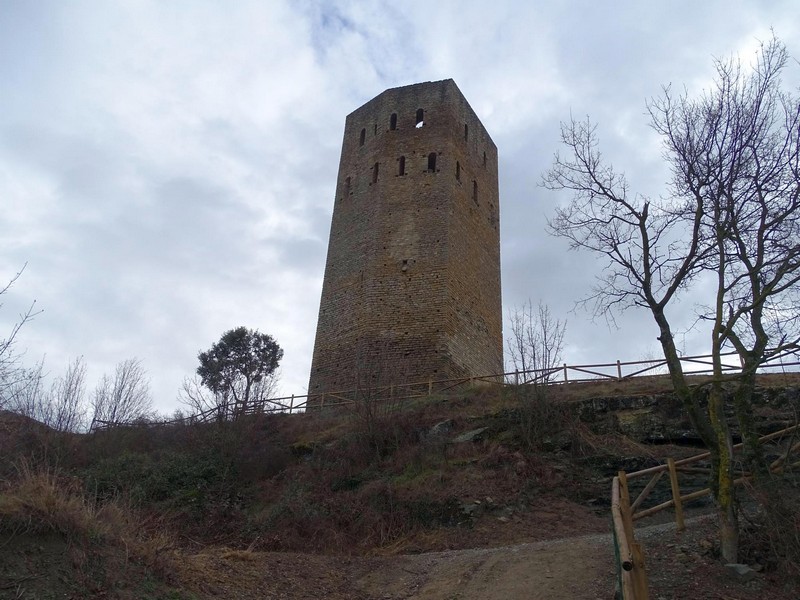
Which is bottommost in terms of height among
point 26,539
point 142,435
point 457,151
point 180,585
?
point 180,585

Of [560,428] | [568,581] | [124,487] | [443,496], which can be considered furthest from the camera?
[124,487]

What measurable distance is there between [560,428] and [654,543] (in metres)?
5.44

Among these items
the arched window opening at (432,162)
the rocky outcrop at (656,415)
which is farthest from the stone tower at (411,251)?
the rocky outcrop at (656,415)

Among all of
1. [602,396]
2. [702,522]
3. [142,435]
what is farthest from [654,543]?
[142,435]

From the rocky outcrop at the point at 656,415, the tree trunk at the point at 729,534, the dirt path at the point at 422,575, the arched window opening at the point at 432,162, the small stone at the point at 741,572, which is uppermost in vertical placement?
the arched window opening at the point at 432,162

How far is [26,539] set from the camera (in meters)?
5.66

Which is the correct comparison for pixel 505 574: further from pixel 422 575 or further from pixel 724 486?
pixel 724 486

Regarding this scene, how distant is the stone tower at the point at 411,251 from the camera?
66.5ft

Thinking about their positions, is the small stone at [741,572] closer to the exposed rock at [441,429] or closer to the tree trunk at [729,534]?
the tree trunk at [729,534]

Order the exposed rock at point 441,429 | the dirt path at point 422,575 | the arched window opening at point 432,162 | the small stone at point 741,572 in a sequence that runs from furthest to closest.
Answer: the arched window opening at point 432,162, the exposed rock at point 441,429, the dirt path at point 422,575, the small stone at point 741,572

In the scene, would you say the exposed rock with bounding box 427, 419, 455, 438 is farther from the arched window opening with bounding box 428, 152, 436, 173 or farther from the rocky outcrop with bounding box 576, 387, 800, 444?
the arched window opening with bounding box 428, 152, 436, 173

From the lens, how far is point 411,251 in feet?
71.4

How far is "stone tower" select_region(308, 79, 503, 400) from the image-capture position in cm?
2028

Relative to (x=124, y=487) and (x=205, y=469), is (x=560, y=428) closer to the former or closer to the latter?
(x=205, y=469)
